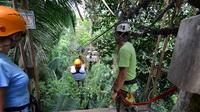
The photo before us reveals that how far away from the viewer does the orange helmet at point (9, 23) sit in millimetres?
1922

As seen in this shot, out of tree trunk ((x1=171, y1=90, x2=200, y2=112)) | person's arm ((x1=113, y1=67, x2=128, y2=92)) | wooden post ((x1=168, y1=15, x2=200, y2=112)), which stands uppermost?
wooden post ((x1=168, y1=15, x2=200, y2=112))

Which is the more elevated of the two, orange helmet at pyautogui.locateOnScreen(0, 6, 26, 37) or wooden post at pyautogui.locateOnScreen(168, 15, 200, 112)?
orange helmet at pyautogui.locateOnScreen(0, 6, 26, 37)

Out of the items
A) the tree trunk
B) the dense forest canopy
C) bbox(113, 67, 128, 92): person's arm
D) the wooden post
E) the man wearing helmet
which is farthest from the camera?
the dense forest canopy

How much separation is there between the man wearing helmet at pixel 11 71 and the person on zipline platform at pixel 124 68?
2.10 meters

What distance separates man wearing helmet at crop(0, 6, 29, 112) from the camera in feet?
6.23

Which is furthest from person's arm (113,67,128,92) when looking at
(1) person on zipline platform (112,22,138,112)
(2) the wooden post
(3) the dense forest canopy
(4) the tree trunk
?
(2) the wooden post

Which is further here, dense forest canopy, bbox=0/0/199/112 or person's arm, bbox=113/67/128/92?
dense forest canopy, bbox=0/0/199/112

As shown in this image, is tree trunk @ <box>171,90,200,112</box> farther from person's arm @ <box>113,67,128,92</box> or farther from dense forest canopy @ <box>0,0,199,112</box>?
person's arm @ <box>113,67,128,92</box>

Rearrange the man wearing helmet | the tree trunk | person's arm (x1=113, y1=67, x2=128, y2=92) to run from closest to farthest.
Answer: the man wearing helmet < the tree trunk < person's arm (x1=113, y1=67, x2=128, y2=92)

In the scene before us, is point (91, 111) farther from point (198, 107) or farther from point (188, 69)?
point (188, 69)

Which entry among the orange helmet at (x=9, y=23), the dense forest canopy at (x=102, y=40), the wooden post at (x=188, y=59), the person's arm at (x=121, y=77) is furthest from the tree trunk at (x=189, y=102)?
the person's arm at (x=121, y=77)

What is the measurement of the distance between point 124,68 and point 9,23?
224cm

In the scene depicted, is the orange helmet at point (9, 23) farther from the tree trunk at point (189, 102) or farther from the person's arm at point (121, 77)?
the person's arm at point (121, 77)

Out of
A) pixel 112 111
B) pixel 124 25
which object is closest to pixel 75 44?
pixel 112 111
